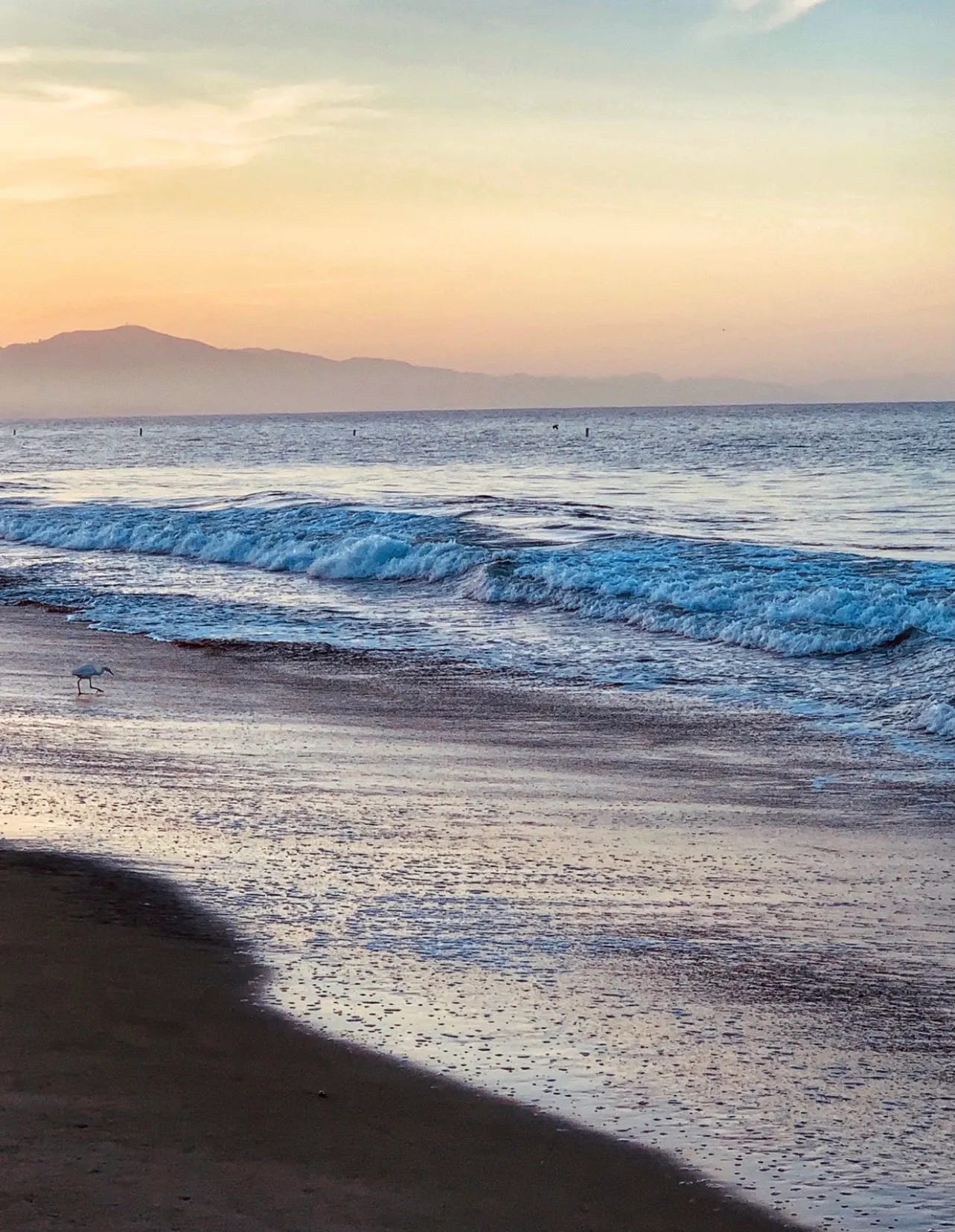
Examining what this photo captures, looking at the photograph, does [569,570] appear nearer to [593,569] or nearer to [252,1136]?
[593,569]

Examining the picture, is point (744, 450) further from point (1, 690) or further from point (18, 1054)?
point (18, 1054)

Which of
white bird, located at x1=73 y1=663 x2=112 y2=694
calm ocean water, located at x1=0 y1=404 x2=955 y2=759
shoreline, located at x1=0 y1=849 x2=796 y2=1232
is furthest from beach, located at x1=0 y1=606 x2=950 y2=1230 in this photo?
calm ocean water, located at x1=0 y1=404 x2=955 y2=759

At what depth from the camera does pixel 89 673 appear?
41.6 feet

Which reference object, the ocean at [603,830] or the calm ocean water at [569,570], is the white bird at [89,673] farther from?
the calm ocean water at [569,570]

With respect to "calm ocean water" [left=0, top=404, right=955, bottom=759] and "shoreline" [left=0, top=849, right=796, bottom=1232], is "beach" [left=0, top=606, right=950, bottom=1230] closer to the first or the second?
"shoreline" [left=0, top=849, right=796, bottom=1232]

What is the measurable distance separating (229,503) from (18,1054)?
3430 cm

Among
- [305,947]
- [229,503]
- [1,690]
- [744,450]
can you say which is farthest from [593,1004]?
[744,450]

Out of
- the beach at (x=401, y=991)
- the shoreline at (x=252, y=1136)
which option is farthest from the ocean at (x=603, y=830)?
the shoreline at (x=252, y=1136)

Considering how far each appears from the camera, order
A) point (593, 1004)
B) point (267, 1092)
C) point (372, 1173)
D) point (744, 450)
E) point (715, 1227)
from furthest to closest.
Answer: point (744, 450), point (593, 1004), point (267, 1092), point (372, 1173), point (715, 1227)

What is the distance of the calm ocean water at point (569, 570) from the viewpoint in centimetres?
1463

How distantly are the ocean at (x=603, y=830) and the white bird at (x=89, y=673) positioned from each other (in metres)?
0.21

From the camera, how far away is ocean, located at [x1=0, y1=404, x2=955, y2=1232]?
4.74 m

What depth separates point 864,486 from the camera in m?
43.3

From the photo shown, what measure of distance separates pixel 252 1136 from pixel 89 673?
352 inches
